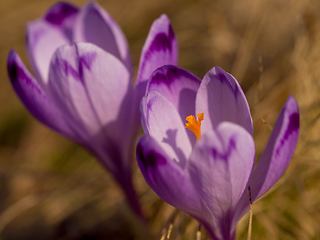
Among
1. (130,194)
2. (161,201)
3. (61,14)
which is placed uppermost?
(61,14)

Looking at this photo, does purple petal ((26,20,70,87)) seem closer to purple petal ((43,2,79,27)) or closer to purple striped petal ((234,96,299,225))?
purple petal ((43,2,79,27))

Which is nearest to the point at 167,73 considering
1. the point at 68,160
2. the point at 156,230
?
the point at 156,230

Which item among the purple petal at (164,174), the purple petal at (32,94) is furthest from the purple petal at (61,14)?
the purple petal at (164,174)

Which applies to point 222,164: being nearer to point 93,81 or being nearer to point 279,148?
point 279,148

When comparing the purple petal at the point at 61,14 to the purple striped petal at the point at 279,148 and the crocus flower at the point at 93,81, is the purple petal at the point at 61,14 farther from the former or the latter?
the purple striped petal at the point at 279,148

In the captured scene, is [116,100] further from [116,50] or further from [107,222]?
[107,222]

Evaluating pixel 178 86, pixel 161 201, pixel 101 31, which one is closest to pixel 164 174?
pixel 178 86

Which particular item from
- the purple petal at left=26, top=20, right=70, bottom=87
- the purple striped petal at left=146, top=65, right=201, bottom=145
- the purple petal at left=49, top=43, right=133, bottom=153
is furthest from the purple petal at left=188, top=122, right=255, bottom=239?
the purple petal at left=26, top=20, right=70, bottom=87
